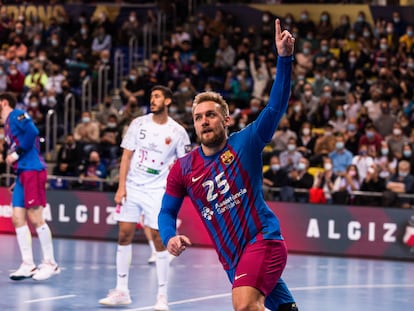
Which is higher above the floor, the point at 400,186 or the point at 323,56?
the point at 323,56

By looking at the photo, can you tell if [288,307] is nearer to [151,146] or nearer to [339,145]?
[151,146]

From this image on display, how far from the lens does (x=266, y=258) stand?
24.5ft

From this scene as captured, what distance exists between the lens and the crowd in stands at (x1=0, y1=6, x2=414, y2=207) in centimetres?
Answer: 1955

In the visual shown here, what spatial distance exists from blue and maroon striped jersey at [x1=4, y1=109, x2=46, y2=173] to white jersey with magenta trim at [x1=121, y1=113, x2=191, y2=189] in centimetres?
148

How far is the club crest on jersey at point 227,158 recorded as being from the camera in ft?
24.8

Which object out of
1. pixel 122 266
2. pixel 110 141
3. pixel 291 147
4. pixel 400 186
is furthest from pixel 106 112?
pixel 122 266

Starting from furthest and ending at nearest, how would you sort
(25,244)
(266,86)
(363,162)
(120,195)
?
1. (266,86)
2. (363,162)
3. (25,244)
4. (120,195)

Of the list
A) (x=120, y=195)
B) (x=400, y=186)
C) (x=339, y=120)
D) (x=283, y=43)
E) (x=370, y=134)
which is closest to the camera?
(x=283, y=43)

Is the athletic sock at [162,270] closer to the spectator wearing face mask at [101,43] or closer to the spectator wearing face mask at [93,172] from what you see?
the spectator wearing face mask at [93,172]

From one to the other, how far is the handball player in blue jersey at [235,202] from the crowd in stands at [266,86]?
427 inches

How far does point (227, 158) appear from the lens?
7.56 m

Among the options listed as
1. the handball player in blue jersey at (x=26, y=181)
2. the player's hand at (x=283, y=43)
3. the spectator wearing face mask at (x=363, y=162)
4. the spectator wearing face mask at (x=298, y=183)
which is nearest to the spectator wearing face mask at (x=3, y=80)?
the spectator wearing face mask at (x=298, y=183)

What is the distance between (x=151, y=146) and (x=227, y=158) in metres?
4.88

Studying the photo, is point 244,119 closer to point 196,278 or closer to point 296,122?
point 296,122
